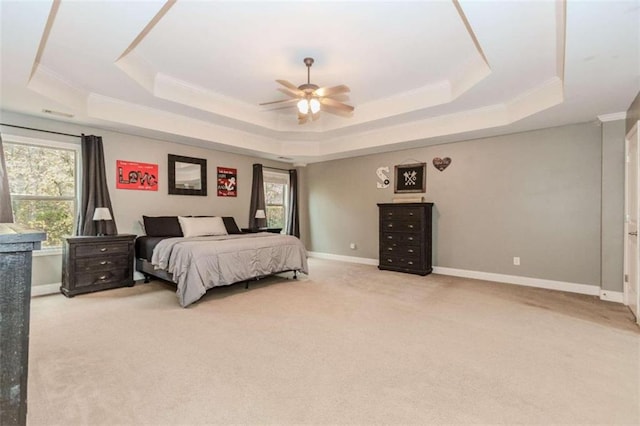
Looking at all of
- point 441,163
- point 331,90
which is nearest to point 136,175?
point 331,90

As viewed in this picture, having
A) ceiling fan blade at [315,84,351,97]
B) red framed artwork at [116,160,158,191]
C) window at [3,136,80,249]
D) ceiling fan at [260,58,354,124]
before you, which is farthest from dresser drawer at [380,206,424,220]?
window at [3,136,80,249]

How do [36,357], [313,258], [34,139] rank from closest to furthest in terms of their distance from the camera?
[36,357], [34,139], [313,258]

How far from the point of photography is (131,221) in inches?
192

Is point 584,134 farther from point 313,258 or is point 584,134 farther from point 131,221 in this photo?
point 131,221

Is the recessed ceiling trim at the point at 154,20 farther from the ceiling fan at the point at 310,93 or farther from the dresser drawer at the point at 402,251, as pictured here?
the dresser drawer at the point at 402,251

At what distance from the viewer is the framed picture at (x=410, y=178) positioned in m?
5.69

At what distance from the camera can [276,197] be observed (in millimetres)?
7348

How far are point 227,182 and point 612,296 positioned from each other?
6145 millimetres

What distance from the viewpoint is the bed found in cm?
360

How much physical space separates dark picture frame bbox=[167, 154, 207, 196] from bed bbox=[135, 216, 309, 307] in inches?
24.0

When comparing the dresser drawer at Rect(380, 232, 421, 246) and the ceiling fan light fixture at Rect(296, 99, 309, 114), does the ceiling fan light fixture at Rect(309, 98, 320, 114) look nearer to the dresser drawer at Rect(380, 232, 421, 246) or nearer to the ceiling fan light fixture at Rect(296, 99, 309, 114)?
the ceiling fan light fixture at Rect(296, 99, 309, 114)

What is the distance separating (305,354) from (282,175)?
5336 millimetres

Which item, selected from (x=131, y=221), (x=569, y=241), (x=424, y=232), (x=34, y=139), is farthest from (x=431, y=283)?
(x=34, y=139)

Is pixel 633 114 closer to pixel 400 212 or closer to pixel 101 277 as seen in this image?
pixel 400 212
